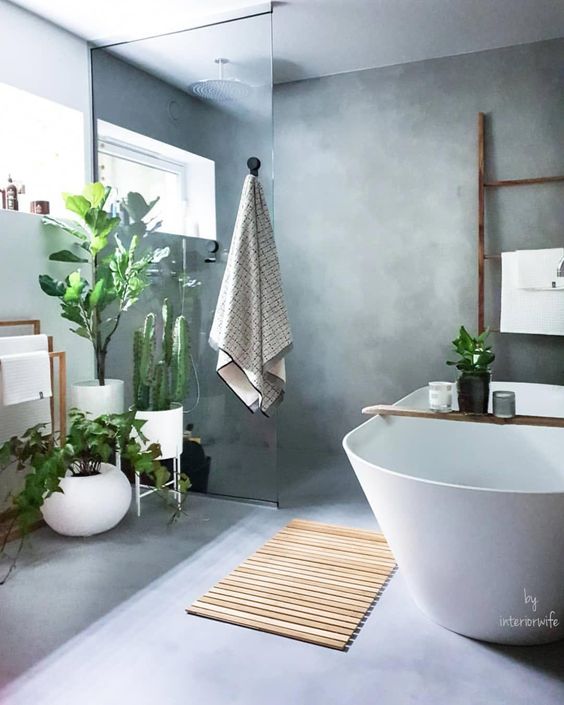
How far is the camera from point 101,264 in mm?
3604

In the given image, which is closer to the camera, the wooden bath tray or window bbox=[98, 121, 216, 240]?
the wooden bath tray

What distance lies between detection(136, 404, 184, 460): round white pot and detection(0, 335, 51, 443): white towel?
494 millimetres

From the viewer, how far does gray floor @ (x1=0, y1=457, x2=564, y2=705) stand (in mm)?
1894

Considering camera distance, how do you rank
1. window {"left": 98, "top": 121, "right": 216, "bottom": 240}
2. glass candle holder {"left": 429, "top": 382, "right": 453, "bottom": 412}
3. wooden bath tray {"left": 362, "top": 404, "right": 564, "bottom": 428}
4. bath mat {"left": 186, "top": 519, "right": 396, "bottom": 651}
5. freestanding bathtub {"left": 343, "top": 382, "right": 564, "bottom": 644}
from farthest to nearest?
window {"left": 98, "top": 121, "right": 216, "bottom": 240} < glass candle holder {"left": 429, "top": 382, "right": 453, "bottom": 412} < wooden bath tray {"left": 362, "top": 404, "right": 564, "bottom": 428} < bath mat {"left": 186, "top": 519, "right": 396, "bottom": 651} < freestanding bathtub {"left": 343, "top": 382, "right": 564, "bottom": 644}

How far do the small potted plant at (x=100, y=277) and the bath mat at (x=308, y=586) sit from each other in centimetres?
124

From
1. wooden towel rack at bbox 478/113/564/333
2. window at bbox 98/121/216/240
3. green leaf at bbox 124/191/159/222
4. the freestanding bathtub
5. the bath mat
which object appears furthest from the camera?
wooden towel rack at bbox 478/113/564/333

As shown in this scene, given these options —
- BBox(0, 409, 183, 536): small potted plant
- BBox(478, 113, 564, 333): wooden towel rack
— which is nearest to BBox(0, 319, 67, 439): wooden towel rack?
BBox(0, 409, 183, 536): small potted plant

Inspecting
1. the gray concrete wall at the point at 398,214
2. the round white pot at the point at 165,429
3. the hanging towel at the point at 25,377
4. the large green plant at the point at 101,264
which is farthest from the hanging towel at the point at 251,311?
the gray concrete wall at the point at 398,214

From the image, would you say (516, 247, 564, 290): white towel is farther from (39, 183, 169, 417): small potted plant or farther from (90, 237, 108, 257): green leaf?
(90, 237, 108, 257): green leaf

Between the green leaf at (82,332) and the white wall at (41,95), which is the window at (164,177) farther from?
the green leaf at (82,332)

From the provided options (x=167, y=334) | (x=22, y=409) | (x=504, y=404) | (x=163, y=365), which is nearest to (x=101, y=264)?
(x=167, y=334)

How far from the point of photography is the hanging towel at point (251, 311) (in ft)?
10.9

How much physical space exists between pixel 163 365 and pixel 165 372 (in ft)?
0.15

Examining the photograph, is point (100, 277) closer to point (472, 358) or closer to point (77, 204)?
point (77, 204)
